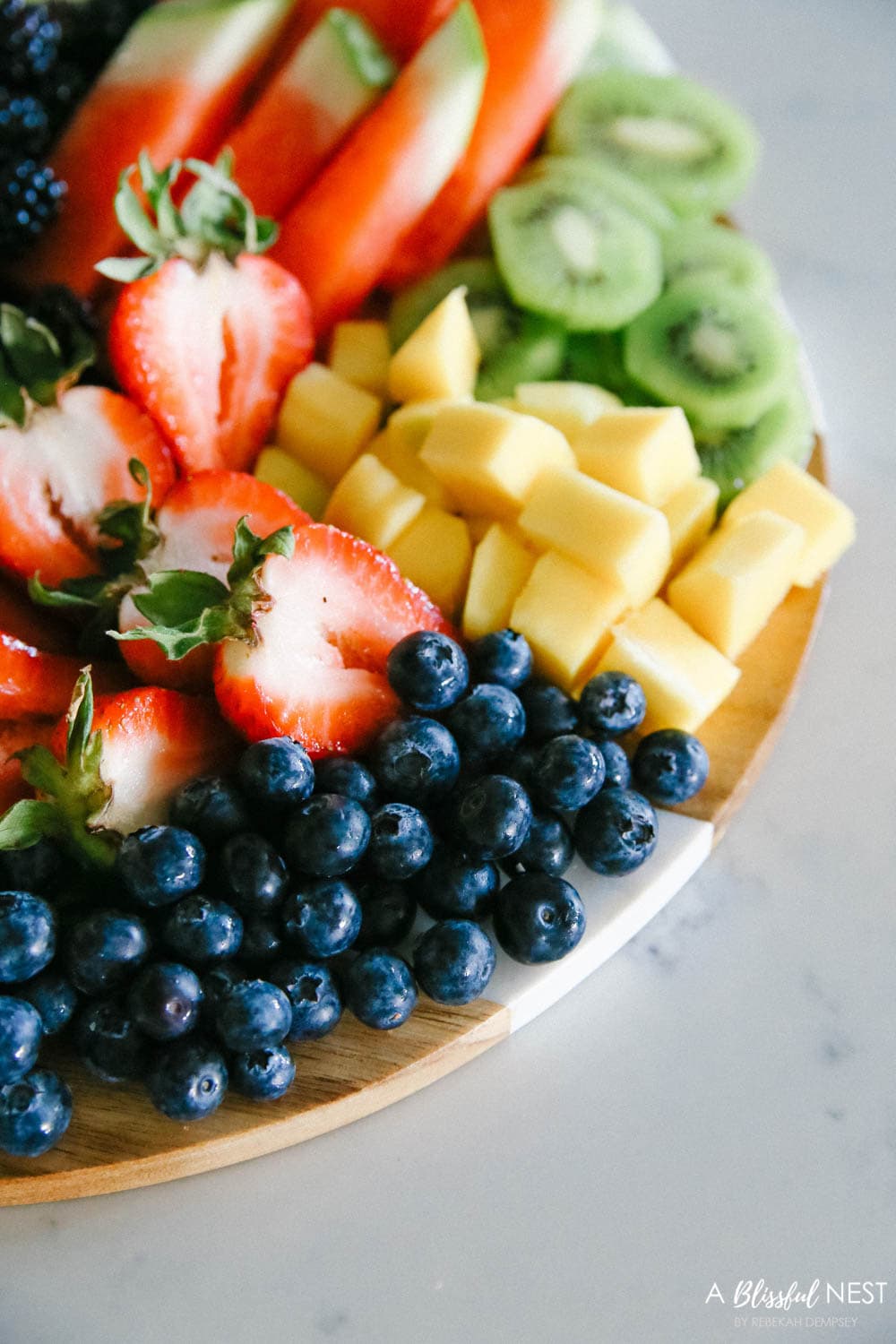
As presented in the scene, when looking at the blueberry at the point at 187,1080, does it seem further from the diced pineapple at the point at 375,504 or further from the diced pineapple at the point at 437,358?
the diced pineapple at the point at 437,358

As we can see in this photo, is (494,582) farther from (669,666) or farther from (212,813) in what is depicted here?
(212,813)

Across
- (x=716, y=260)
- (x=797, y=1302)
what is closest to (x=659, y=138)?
(x=716, y=260)

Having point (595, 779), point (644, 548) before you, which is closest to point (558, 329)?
point (644, 548)

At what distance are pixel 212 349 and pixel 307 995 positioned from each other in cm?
78

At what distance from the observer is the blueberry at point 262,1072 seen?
92 centimetres

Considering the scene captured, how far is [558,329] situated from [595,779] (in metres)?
0.68

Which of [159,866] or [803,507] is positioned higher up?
[803,507]

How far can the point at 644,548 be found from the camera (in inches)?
45.4

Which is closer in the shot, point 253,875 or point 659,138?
point 253,875

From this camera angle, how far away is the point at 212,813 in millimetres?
986

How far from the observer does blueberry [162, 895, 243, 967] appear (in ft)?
3.01

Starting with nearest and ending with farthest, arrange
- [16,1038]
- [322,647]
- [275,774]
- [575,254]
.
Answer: [16,1038] < [275,774] < [322,647] < [575,254]

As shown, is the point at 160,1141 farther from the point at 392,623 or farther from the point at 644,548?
the point at 644,548

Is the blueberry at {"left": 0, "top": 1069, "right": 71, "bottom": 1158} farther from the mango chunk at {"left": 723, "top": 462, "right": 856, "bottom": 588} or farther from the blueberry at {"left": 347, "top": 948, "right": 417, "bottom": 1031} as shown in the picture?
the mango chunk at {"left": 723, "top": 462, "right": 856, "bottom": 588}
